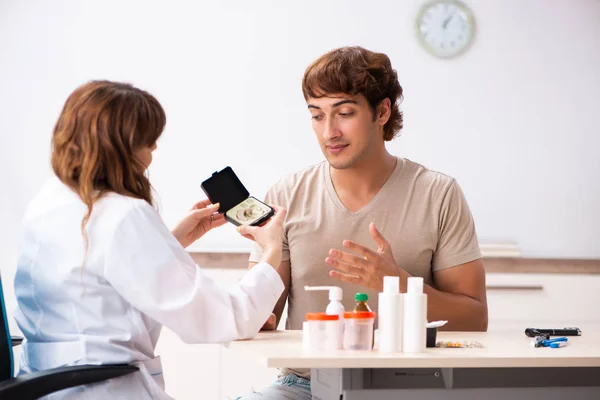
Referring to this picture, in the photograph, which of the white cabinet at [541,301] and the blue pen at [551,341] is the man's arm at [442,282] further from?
the white cabinet at [541,301]

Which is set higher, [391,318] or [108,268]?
[108,268]

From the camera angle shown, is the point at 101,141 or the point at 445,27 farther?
the point at 445,27

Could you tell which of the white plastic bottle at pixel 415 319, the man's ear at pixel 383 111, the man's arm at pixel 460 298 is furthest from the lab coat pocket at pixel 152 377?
the man's ear at pixel 383 111

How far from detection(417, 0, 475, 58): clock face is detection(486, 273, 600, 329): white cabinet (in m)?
1.06

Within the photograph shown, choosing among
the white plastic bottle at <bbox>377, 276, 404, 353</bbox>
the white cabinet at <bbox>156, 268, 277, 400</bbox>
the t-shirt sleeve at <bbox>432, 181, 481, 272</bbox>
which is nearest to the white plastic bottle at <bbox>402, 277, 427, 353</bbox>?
the white plastic bottle at <bbox>377, 276, 404, 353</bbox>

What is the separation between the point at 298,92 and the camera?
395 centimetres

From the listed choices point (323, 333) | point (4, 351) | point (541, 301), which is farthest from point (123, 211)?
point (541, 301)

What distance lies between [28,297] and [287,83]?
234cm

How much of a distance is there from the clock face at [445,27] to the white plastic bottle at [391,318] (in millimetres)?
2424

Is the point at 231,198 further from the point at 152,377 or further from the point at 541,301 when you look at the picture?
the point at 541,301

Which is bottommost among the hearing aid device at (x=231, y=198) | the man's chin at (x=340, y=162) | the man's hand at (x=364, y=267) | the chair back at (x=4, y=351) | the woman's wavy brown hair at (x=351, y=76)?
the chair back at (x=4, y=351)

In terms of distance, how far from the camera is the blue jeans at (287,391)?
87.4 inches

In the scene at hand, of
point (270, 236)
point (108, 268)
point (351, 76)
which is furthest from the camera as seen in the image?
point (351, 76)

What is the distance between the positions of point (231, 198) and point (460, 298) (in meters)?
0.68
